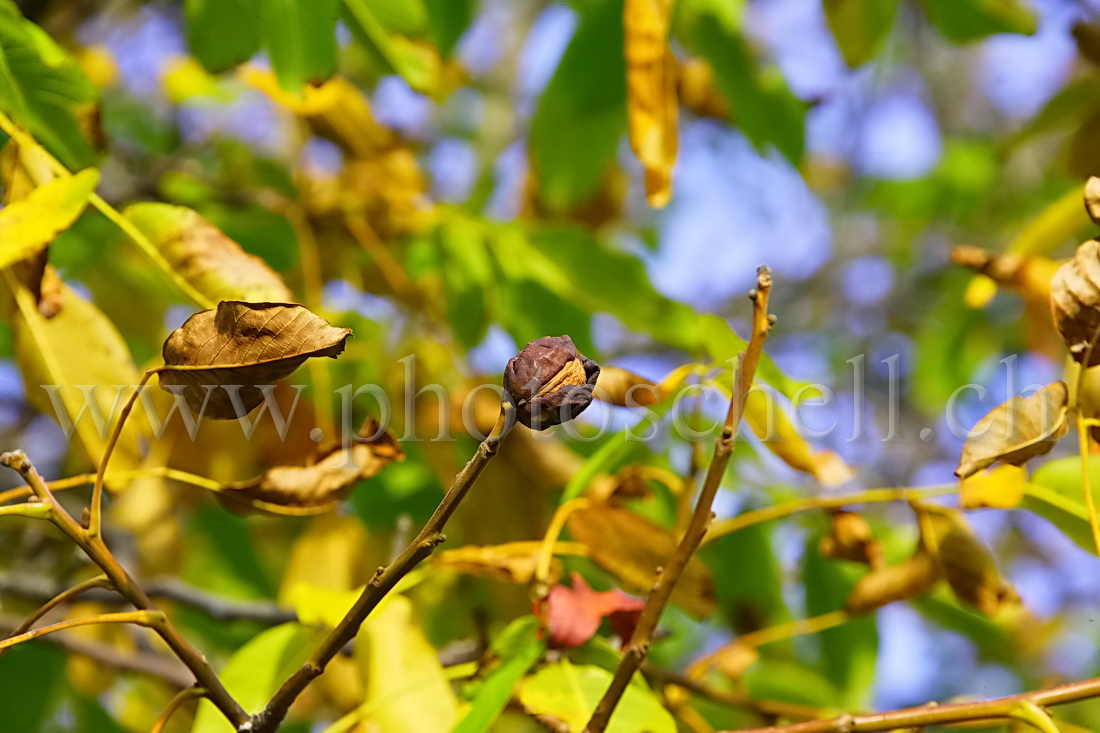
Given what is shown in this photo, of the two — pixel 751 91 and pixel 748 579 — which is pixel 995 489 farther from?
pixel 751 91

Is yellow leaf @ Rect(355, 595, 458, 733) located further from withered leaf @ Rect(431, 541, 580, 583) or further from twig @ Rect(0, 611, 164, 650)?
twig @ Rect(0, 611, 164, 650)

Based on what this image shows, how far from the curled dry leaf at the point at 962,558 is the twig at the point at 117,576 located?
0.58 meters

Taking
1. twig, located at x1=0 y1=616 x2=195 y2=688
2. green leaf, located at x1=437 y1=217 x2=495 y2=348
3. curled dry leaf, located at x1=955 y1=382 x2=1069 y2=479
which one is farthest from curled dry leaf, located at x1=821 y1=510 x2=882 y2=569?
twig, located at x1=0 y1=616 x2=195 y2=688

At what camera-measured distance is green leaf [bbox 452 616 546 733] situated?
62cm

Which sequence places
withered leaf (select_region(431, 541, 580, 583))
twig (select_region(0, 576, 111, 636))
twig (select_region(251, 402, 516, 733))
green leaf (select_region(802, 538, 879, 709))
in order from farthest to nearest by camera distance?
green leaf (select_region(802, 538, 879, 709)), withered leaf (select_region(431, 541, 580, 583)), twig (select_region(0, 576, 111, 636)), twig (select_region(251, 402, 516, 733))

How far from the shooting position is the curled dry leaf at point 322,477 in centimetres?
66

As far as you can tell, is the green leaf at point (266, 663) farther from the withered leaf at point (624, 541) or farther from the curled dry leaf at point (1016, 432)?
the curled dry leaf at point (1016, 432)

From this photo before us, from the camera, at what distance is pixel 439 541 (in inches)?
18.3

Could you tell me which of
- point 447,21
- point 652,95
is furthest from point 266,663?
point 447,21

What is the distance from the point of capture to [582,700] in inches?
26.5

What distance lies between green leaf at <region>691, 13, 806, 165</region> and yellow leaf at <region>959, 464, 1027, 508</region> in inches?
19.0

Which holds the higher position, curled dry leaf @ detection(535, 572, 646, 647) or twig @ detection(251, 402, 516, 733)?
curled dry leaf @ detection(535, 572, 646, 647)

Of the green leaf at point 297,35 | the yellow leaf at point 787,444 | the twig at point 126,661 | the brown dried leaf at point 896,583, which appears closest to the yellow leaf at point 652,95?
the yellow leaf at point 787,444

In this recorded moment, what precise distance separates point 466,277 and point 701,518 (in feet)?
2.04
